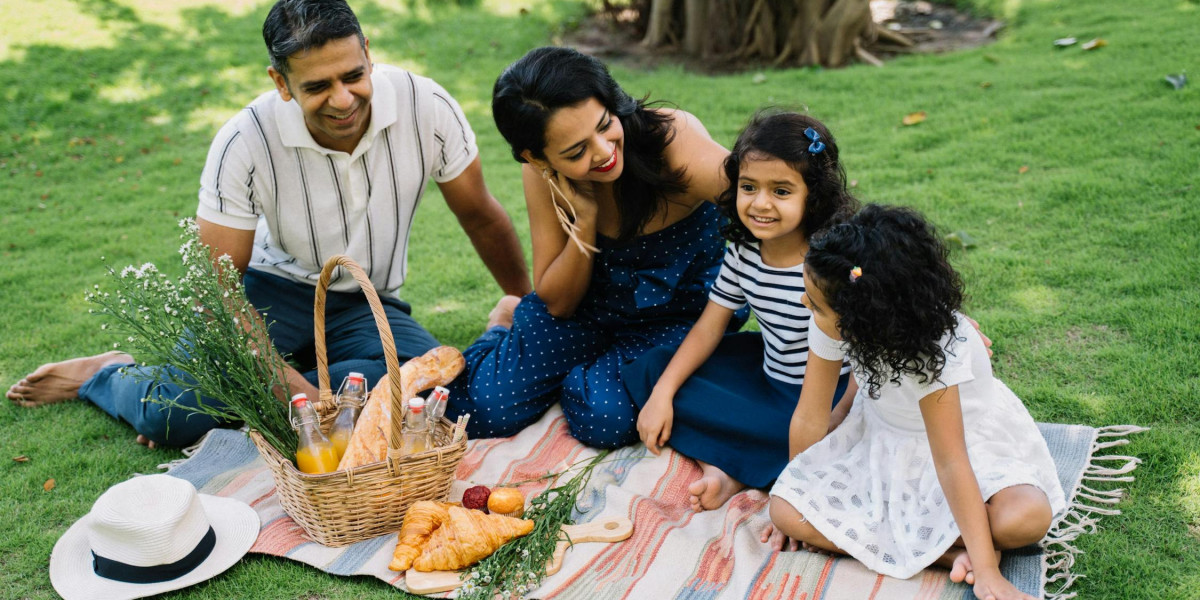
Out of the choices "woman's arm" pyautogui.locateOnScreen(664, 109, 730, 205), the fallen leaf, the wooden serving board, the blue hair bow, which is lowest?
the fallen leaf

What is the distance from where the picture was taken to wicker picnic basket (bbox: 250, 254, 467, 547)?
284 centimetres

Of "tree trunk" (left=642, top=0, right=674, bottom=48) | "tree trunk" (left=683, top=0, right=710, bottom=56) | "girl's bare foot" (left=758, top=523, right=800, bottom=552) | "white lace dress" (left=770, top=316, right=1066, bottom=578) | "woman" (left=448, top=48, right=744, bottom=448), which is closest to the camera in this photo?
"white lace dress" (left=770, top=316, right=1066, bottom=578)

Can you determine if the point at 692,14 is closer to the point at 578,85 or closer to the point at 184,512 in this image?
the point at 578,85

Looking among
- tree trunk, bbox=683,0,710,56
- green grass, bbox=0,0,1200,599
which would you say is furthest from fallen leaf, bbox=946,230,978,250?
tree trunk, bbox=683,0,710,56

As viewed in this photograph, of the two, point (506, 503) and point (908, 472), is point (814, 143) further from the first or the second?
point (506, 503)

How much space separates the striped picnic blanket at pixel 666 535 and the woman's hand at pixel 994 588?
3.4 inches

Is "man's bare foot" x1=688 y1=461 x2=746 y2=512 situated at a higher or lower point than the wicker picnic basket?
lower

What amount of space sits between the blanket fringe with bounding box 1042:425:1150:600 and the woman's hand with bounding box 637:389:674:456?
125 cm

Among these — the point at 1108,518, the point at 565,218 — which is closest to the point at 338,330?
the point at 565,218

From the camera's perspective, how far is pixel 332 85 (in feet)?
11.1

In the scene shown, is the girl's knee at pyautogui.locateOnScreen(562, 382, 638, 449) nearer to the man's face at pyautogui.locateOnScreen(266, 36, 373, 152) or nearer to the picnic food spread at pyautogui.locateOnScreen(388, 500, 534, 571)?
the picnic food spread at pyautogui.locateOnScreen(388, 500, 534, 571)

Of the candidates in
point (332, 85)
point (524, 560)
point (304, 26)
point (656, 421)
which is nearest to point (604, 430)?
point (656, 421)

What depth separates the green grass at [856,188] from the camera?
3.27m

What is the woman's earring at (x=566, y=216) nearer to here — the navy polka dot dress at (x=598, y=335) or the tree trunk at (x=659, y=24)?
the navy polka dot dress at (x=598, y=335)
